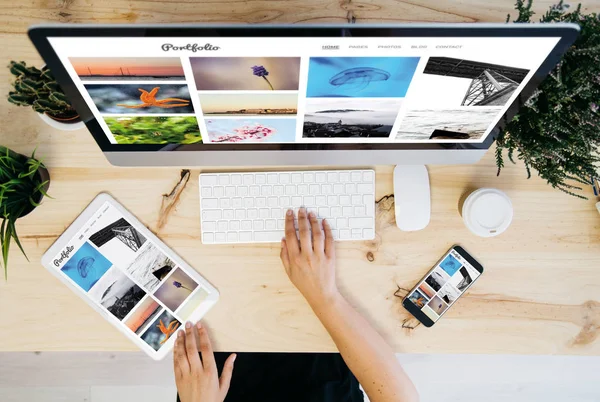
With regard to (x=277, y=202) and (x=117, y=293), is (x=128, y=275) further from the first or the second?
(x=277, y=202)

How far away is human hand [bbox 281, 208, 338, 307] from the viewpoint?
83cm

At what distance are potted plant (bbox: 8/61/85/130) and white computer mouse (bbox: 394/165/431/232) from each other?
625 millimetres

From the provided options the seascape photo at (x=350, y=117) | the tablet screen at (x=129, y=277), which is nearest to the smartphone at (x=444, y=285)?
the seascape photo at (x=350, y=117)

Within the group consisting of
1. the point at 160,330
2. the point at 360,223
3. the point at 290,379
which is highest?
the point at 360,223

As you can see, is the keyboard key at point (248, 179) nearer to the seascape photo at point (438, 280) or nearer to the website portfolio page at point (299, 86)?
the website portfolio page at point (299, 86)

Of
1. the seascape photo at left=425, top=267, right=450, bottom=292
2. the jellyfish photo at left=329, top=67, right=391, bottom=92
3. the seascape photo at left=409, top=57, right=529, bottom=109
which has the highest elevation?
the seascape photo at left=409, top=57, right=529, bottom=109

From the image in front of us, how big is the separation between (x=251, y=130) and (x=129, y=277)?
407mm

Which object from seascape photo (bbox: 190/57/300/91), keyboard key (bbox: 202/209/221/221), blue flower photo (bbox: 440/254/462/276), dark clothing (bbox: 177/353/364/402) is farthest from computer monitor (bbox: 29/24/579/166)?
dark clothing (bbox: 177/353/364/402)

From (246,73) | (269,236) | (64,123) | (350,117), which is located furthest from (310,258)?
(64,123)

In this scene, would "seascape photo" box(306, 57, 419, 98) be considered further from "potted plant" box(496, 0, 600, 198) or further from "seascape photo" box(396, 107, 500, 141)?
"potted plant" box(496, 0, 600, 198)

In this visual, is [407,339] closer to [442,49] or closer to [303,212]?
[303,212]

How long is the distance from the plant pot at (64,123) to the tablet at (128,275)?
139 mm

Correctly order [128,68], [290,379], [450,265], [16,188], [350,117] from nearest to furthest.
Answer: [128,68] < [350,117] < [16,188] < [450,265] < [290,379]

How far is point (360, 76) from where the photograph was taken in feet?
1.81
